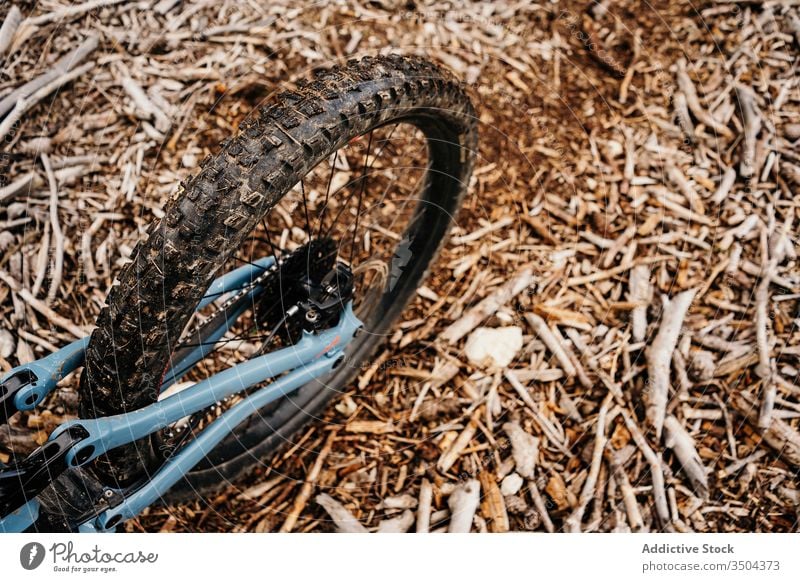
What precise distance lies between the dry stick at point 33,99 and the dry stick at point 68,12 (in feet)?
0.61

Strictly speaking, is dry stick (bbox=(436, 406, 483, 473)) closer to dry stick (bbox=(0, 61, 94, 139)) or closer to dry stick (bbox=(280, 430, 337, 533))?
dry stick (bbox=(280, 430, 337, 533))

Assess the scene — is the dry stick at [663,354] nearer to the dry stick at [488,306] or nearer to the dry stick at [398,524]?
the dry stick at [488,306]

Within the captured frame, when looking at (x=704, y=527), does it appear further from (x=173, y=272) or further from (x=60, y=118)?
(x=60, y=118)

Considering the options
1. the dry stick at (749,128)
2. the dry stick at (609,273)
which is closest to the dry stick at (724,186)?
the dry stick at (749,128)

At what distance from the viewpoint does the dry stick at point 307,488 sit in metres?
1.47

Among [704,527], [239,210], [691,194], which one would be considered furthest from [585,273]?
[239,210]

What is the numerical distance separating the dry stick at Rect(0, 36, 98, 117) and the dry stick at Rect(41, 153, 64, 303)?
7.1 inches

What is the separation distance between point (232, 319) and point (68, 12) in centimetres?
131

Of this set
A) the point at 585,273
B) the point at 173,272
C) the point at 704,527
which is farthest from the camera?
the point at 585,273

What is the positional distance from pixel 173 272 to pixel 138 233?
36.1 inches

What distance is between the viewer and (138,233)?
183 cm

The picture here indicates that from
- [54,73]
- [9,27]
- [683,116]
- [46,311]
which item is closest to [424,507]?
[46,311]


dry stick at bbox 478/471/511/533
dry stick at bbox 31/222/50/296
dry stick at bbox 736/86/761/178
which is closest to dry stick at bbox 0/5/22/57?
dry stick at bbox 31/222/50/296

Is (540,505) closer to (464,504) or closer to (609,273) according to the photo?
(464,504)
